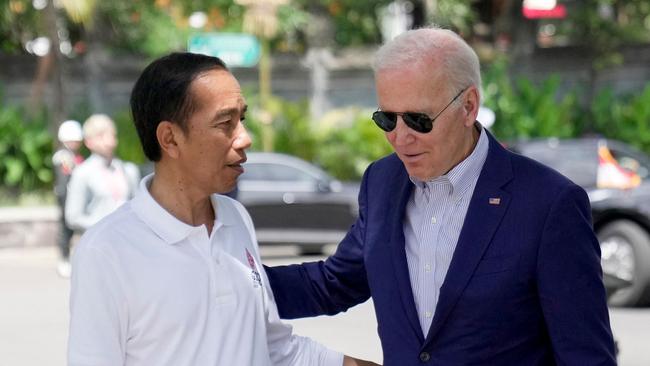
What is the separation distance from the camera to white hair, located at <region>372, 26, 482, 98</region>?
3139 millimetres

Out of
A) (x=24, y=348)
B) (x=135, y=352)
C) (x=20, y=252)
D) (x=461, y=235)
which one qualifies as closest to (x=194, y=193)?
(x=135, y=352)

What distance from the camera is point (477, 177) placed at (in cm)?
330

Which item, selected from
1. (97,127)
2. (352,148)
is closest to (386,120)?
(97,127)

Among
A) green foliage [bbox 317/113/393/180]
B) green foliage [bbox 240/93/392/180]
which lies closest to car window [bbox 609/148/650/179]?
green foliage [bbox 240/93/392/180]

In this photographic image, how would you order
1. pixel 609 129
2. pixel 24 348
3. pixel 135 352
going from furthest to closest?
pixel 609 129
pixel 24 348
pixel 135 352

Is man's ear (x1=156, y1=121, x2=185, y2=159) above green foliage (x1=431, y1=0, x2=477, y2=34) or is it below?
above

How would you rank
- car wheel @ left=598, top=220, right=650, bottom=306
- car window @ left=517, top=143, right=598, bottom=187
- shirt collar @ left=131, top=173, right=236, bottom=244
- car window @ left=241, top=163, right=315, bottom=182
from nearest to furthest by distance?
shirt collar @ left=131, top=173, right=236, bottom=244 < car wheel @ left=598, top=220, right=650, bottom=306 < car window @ left=517, top=143, right=598, bottom=187 < car window @ left=241, top=163, right=315, bottom=182

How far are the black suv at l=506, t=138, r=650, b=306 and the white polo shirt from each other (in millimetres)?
9304

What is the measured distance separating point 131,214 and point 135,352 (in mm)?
326

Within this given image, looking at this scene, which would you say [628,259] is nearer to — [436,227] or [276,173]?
[276,173]

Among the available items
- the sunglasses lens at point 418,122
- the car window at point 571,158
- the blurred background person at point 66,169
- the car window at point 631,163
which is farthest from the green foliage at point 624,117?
the sunglasses lens at point 418,122

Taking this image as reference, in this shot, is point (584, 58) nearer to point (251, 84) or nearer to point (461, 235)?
point (251, 84)

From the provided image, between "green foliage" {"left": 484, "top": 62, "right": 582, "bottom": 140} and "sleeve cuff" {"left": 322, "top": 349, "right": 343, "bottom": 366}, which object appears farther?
"green foliage" {"left": 484, "top": 62, "right": 582, "bottom": 140}

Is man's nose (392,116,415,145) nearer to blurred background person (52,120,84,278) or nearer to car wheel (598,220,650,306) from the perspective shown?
car wheel (598,220,650,306)
